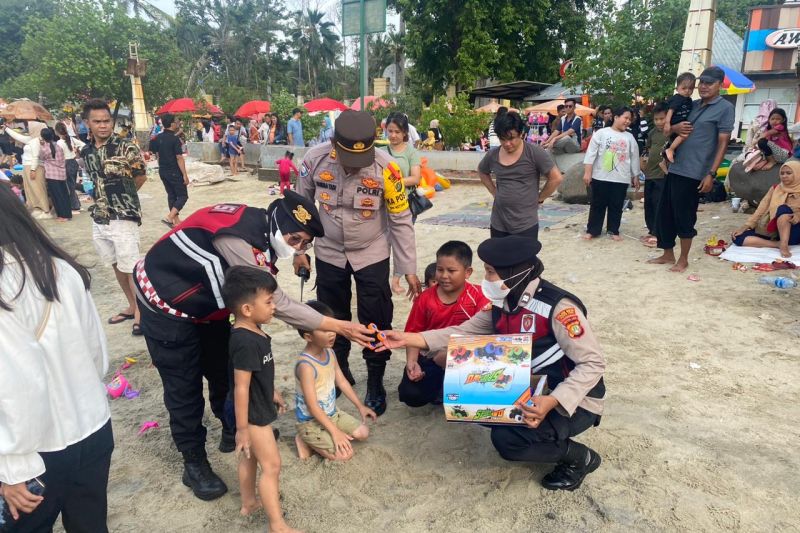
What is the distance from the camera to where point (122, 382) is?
13.6ft

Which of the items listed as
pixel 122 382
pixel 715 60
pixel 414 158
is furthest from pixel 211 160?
pixel 715 60

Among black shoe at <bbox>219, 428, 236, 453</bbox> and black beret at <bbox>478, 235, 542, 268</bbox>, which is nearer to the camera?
black beret at <bbox>478, 235, 542, 268</bbox>

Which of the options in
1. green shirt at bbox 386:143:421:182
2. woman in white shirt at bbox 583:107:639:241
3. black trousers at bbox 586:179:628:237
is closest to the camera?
green shirt at bbox 386:143:421:182

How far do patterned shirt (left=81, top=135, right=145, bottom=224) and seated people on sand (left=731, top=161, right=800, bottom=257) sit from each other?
6.78 metres

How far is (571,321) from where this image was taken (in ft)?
8.61

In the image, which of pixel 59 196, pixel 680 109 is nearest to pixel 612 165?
pixel 680 109

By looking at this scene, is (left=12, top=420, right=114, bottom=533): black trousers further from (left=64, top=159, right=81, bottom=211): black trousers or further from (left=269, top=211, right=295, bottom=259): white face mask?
(left=64, top=159, right=81, bottom=211): black trousers

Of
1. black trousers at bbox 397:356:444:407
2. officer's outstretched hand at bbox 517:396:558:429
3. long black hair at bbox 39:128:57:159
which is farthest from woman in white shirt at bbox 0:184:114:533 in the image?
long black hair at bbox 39:128:57:159

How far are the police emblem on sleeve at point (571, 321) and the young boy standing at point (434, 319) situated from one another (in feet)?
2.77

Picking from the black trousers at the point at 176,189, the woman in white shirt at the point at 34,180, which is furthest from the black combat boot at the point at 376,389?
the woman in white shirt at the point at 34,180

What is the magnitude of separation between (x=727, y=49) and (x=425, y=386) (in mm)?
26058

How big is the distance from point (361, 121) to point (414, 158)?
302 centimetres

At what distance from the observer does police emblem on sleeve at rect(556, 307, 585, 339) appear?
8.56 feet

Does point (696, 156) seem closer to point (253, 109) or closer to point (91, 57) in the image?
point (253, 109)
